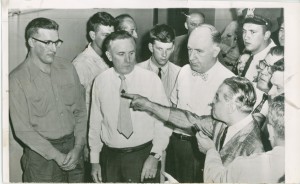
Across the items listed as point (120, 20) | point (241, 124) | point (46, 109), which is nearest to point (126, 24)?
point (120, 20)

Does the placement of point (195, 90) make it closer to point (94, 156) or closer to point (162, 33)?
point (162, 33)

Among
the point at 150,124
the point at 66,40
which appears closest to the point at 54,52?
the point at 66,40

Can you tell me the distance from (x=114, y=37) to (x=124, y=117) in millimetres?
236

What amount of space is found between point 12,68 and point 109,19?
32cm

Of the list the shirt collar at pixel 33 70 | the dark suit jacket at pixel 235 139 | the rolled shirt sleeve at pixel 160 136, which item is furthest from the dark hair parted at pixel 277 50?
the shirt collar at pixel 33 70

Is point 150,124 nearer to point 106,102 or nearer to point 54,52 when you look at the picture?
point 106,102

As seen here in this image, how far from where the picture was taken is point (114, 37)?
1.24 m

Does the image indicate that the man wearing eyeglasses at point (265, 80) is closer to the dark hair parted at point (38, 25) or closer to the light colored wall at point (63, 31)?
the light colored wall at point (63, 31)

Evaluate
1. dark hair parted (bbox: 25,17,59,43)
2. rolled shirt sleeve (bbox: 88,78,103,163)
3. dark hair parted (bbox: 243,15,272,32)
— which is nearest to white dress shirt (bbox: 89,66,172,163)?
rolled shirt sleeve (bbox: 88,78,103,163)

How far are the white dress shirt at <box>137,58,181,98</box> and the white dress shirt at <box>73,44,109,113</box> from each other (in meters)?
0.12

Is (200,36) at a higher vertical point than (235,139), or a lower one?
higher

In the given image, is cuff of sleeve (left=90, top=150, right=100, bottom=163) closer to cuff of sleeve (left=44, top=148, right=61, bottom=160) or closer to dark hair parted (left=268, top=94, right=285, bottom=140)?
cuff of sleeve (left=44, top=148, right=61, bottom=160)

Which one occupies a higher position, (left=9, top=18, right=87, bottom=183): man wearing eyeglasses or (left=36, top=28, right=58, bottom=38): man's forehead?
(left=36, top=28, right=58, bottom=38): man's forehead

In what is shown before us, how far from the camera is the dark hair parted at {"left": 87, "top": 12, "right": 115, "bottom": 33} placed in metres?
1.24
